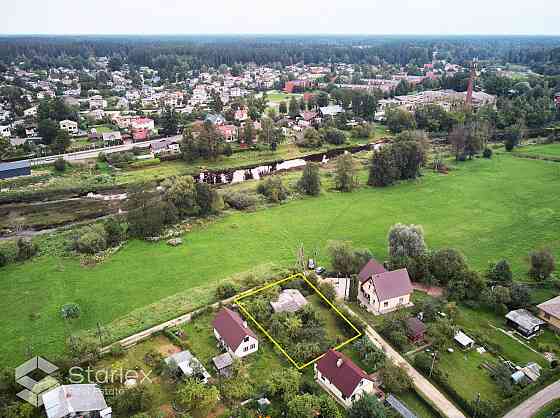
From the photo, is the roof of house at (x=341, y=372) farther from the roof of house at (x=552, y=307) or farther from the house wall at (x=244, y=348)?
the roof of house at (x=552, y=307)

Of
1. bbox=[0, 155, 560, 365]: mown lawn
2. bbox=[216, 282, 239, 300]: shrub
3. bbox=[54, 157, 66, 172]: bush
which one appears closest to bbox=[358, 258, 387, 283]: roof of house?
bbox=[0, 155, 560, 365]: mown lawn

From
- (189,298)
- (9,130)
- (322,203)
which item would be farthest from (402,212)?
(9,130)

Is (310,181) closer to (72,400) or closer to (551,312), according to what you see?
(551,312)

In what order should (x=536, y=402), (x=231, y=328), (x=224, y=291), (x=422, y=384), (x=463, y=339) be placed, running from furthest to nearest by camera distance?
(x=224, y=291) < (x=463, y=339) < (x=231, y=328) < (x=422, y=384) < (x=536, y=402)

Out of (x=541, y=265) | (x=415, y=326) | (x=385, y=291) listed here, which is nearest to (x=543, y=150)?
(x=541, y=265)

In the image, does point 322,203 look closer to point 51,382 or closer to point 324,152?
point 324,152

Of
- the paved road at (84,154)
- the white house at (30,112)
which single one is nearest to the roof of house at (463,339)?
the paved road at (84,154)

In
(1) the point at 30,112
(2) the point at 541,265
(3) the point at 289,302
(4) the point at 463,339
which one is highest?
(1) the point at 30,112
